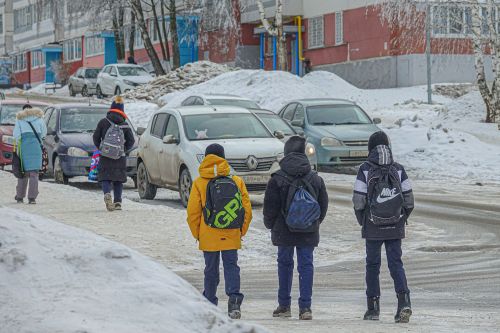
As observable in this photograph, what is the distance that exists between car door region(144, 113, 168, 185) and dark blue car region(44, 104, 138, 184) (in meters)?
1.46

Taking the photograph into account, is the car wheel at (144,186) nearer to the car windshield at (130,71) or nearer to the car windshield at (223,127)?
the car windshield at (223,127)

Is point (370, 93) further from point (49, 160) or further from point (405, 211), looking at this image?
point (405, 211)

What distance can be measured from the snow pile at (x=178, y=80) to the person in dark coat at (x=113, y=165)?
99.2 ft

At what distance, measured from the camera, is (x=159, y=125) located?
21.1 meters

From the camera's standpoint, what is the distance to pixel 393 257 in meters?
9.84

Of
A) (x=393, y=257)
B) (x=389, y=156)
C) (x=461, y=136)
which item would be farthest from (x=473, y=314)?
(x=461, y=136)

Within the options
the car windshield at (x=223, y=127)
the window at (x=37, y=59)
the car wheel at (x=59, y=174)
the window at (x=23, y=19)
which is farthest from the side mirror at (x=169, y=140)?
the window at (x=23, y=19)

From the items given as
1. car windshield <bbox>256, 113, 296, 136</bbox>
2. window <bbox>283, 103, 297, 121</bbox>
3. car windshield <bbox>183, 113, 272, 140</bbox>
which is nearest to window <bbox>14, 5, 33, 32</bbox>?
window <bbox>283, 103, 297, 121</bbox>

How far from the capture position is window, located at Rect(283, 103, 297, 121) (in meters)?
28.1

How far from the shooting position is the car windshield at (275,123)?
2427 centimetres

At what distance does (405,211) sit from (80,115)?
1555 cm

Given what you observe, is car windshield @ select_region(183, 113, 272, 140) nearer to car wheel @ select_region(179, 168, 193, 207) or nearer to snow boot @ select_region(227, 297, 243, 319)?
car wheel @ select_region(179, 168, 193, 207)

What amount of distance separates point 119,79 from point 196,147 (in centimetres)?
3581

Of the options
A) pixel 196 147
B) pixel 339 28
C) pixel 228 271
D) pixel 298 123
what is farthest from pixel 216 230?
pixel 339 28
